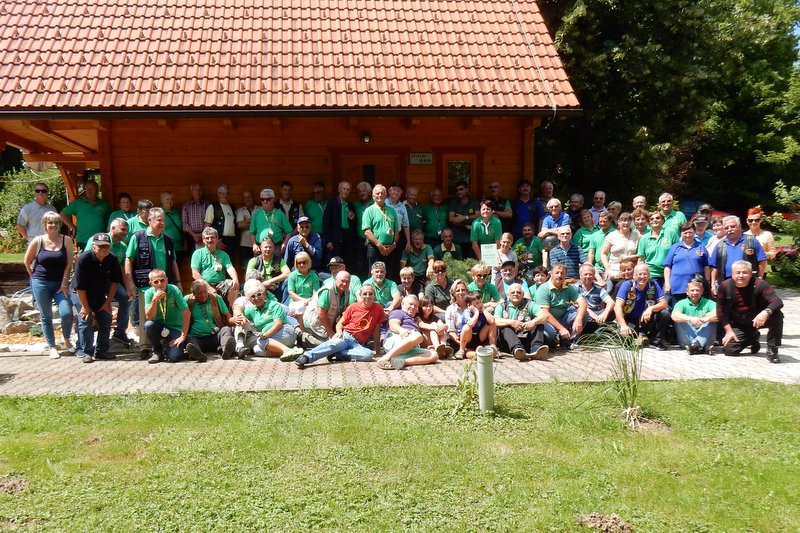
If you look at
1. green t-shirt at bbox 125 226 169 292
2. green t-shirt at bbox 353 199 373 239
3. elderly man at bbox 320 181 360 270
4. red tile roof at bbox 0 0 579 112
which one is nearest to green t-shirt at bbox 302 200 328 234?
elderly man at bbox 320 181 360 270

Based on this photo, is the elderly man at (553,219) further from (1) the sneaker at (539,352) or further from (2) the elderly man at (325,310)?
(2) the elderly man at (325,310)

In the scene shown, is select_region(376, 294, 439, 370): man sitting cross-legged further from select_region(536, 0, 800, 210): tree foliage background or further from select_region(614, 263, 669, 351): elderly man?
select_region(536, 0, 800, 210): tree foliage background

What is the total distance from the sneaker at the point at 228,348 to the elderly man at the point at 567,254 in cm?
464

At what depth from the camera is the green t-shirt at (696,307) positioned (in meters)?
8.27

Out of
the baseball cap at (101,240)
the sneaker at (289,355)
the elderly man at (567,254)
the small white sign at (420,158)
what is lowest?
the sneaker at (289,355)

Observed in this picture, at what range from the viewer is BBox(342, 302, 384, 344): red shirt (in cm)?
798

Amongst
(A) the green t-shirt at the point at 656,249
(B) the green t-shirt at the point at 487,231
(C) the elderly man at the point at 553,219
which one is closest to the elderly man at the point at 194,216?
(B) the green t-shirt at the point at 487,231

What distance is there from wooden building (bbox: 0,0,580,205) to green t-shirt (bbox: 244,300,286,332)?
11.3 ft

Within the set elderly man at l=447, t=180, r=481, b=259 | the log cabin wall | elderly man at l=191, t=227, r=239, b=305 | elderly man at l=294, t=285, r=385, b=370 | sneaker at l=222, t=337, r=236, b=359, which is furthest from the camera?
the log cabin wall

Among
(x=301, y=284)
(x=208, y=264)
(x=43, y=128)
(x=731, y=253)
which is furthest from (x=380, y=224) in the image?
(x=43, y=128)

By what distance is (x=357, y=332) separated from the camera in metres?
7.97

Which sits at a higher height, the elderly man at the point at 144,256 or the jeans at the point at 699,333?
the elderly man at the point at 144,256

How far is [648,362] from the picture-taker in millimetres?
7637

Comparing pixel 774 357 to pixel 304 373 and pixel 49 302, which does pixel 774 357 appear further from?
pixel 49 302
